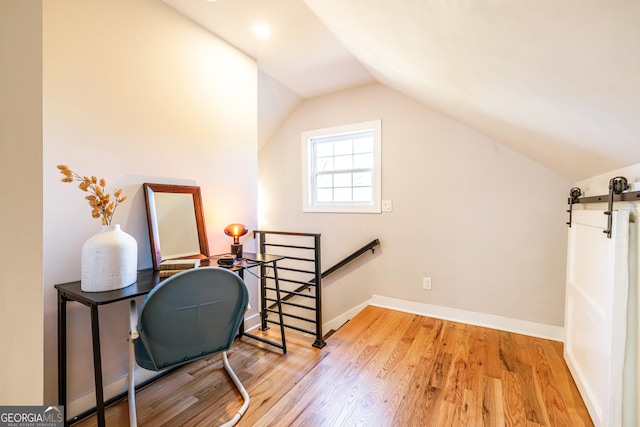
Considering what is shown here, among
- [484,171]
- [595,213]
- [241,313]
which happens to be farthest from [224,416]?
[484,171]

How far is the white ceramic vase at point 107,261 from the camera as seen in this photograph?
4.52 ft

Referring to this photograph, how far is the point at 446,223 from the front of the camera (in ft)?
8.86

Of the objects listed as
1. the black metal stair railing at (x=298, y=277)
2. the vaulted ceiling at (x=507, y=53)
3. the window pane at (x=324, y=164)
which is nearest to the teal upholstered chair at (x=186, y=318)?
the black metal stair railing at (x=298, y=277)

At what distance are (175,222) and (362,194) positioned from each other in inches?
78.7

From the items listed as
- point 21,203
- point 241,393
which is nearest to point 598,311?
point 241,393

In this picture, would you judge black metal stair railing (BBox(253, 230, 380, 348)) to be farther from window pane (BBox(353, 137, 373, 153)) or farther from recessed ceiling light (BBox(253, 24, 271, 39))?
recessed ceiling light (BBox(253, 24, 271, 39))

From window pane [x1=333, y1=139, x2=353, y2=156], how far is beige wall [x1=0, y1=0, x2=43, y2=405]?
9.73 ft

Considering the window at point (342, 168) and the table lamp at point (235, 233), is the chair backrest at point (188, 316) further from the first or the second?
the window at point (342, 168)

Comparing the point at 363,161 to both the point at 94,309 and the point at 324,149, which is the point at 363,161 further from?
the point at 94,309

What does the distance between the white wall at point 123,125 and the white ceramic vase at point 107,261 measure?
0.78ft

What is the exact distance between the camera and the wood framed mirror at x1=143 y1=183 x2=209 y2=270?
184cm

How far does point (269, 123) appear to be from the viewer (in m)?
3.52

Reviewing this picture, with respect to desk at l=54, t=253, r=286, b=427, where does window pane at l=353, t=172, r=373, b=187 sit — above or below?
above

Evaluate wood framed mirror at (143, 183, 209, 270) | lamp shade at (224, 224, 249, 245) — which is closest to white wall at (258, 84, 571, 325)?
lamp shade at (224, 224, 249, 245)
